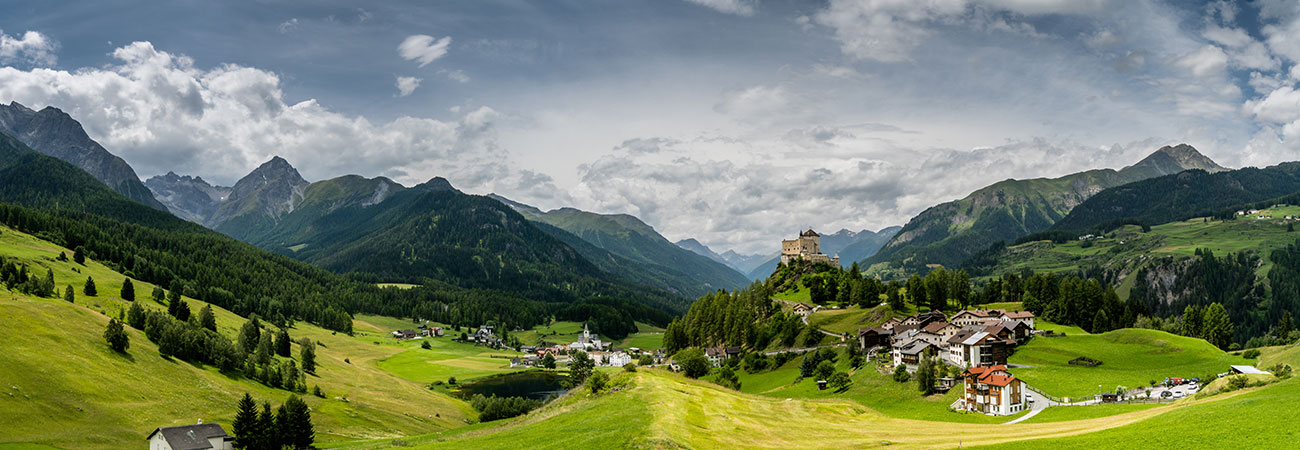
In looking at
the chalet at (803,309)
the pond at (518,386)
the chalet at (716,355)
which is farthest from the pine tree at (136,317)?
the chalet at (803,309)

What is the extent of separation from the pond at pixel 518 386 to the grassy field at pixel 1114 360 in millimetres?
97158

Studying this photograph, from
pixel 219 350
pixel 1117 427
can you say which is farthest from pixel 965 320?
pixel 219 350

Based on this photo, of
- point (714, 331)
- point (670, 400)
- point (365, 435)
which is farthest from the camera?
point (714, 331)

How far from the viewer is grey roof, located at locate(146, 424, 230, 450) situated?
220ft

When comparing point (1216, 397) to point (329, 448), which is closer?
point (1216, 397)

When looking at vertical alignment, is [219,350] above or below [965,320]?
below

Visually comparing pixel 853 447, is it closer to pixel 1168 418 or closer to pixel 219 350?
pixel 1168 418

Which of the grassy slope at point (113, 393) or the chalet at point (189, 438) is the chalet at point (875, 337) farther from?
the chalet at point (189, 438)

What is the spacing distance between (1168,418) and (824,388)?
58836 millimetres

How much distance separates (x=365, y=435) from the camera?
3693 inches

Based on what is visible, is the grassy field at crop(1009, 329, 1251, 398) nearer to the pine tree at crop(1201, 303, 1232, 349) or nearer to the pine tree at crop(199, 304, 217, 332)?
the pine tree at crop(1201, 303, 1232, 349)

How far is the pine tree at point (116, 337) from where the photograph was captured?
9538cm

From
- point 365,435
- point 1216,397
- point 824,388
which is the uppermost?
point 1216,397

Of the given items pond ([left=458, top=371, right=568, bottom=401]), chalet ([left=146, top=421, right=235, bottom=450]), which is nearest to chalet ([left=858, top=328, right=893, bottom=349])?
pond ([left=458, top=371, right=568, bottom=401])
